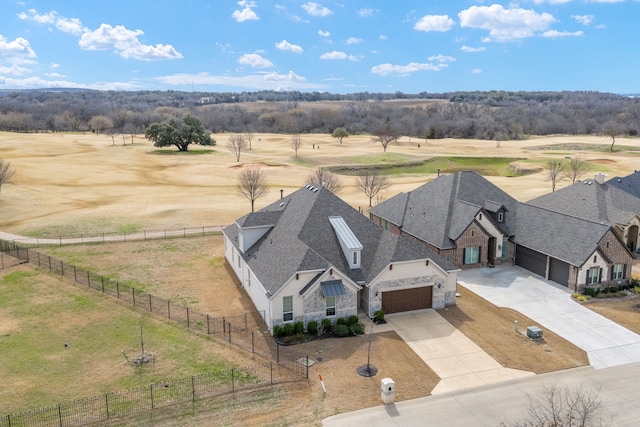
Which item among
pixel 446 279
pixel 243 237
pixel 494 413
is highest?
pixel 243 237

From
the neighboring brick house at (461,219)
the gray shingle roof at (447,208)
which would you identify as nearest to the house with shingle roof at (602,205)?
the gray shingle roof at (447,208)

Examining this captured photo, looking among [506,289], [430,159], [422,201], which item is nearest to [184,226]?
[422,201]

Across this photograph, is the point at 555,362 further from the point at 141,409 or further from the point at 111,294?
the point at 111,294

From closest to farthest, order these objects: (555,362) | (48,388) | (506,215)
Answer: (48,388) < (555,362) < (506,215)

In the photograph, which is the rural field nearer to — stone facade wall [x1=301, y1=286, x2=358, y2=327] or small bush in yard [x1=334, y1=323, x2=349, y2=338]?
small bush in yard [x1=334, y1=323, x2=349, y2=338]

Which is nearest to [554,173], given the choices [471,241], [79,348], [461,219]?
[461,219]

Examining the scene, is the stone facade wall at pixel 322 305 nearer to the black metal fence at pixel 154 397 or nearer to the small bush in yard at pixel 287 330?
the small bush in yard at pixel 287 330

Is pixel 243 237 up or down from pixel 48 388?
up
